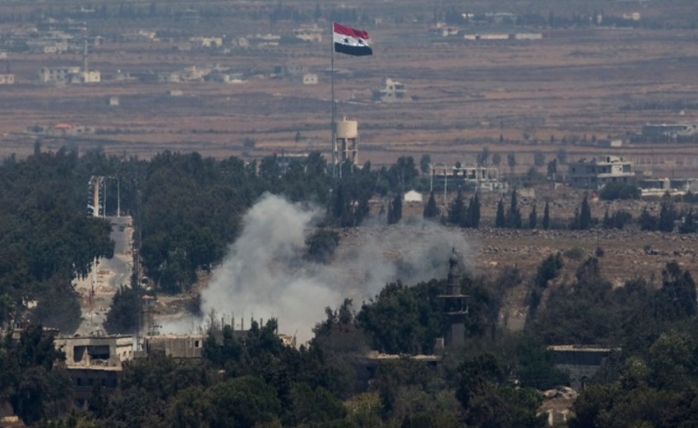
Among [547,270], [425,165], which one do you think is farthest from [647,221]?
[425,165]

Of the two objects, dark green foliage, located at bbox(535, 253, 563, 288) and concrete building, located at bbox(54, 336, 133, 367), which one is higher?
concrete building, located at bbox(54, 336, 133, 367)

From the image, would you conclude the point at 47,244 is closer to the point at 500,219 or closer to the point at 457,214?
the point at 457,214

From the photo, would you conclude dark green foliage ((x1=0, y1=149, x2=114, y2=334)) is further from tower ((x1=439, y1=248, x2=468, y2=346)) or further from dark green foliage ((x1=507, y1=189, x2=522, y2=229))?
dark green foliage ((x1=507, y1=189, x2=522, y2=229))

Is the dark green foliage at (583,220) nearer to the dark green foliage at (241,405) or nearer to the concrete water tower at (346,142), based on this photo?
the concrete water tower at (346,142)

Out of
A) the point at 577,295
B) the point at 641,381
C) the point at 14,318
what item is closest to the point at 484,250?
the point at 577,295

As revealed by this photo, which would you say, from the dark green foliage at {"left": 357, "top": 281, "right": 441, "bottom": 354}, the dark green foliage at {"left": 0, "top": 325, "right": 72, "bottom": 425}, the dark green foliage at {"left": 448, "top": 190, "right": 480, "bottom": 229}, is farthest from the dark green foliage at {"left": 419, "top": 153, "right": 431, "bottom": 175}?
the dark green foliage at {"left": 0, "top": 325, "right": 72, "bottom": 425}

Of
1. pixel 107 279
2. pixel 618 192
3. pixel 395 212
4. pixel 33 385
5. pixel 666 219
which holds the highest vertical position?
pixel 33 385

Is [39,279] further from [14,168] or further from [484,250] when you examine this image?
[14,168]
